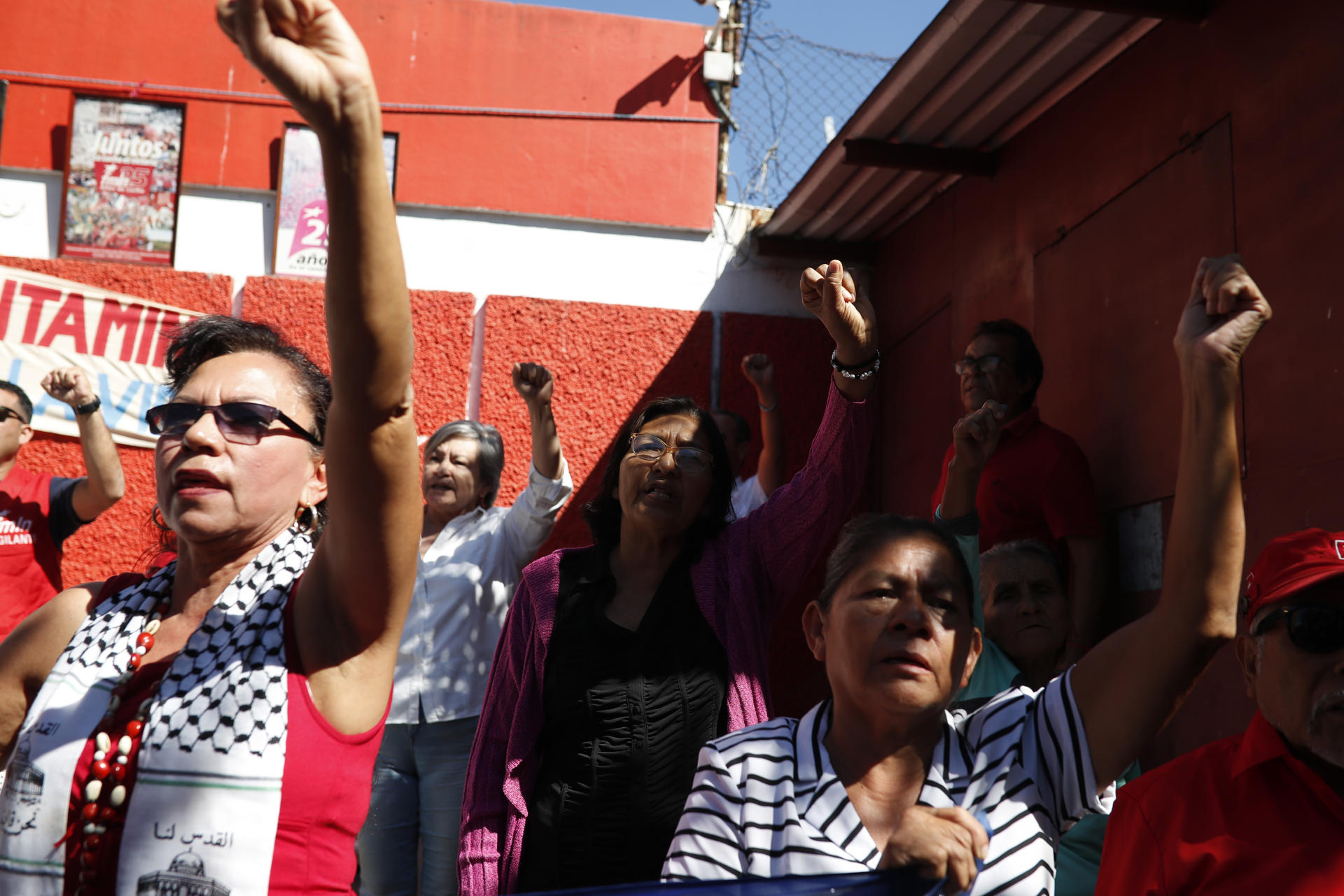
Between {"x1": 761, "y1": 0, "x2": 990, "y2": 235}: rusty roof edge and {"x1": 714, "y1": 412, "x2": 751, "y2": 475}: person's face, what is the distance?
3.82 ft

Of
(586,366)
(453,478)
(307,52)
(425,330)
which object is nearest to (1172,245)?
(453,478)

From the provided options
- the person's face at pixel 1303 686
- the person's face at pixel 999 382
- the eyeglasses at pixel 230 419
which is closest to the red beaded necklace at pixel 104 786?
the eyeglasses at pixel 230 419

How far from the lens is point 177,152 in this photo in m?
5.29

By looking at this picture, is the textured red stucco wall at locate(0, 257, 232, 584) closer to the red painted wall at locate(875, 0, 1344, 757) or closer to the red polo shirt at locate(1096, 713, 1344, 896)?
the red painted wall at locate(875, 0, 1344, 757)

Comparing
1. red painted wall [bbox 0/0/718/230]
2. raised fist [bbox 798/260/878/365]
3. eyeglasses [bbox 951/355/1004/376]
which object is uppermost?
red painted wall [bbox 0/0/718/230]

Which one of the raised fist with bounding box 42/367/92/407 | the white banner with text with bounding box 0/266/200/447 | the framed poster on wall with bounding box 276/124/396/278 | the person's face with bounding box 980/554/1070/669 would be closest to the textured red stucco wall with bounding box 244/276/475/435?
the framed poster on wall with bounding box 276/124/396/278

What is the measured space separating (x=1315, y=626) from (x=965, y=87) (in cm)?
277

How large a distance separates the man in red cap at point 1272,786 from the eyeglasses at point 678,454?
3.90 feet

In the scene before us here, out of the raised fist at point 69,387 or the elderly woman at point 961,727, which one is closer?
the elderly woman at point 961,727

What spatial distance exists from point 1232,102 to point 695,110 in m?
3.05

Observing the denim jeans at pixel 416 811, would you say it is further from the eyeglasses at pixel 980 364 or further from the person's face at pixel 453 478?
the eyeglasses at pixel 980 364

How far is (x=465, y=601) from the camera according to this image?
3.53m

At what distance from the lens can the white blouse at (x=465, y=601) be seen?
337cm

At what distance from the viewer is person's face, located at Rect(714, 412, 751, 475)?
454cm
